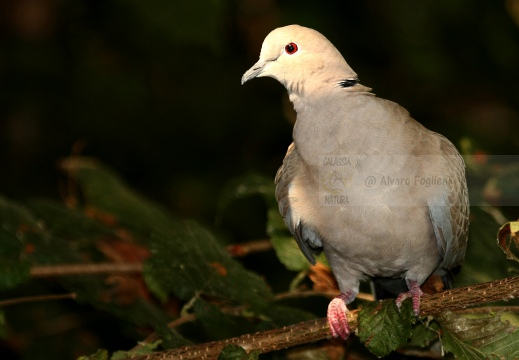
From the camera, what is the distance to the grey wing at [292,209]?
2820 millimetres

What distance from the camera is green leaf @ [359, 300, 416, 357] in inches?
90.5

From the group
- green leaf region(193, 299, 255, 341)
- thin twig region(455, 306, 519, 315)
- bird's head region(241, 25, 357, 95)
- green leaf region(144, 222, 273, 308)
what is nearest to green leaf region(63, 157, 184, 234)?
green leaf region(144, 222, 273, 308)

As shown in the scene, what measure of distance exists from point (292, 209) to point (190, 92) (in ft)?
11.0

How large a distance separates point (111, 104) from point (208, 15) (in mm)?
2424

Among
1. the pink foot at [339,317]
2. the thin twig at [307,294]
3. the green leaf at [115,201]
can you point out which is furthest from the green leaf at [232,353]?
the green leaf at [115,201]

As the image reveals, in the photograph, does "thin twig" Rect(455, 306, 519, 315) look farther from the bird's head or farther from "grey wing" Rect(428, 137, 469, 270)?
the bird's head

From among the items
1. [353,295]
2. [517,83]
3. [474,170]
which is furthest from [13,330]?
[517,83]

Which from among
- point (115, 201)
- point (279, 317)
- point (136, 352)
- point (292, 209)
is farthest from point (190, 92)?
point (136, 352)

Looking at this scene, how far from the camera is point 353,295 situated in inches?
117

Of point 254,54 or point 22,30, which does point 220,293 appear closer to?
point 254,54

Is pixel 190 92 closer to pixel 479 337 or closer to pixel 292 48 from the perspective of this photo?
pixel 292 48

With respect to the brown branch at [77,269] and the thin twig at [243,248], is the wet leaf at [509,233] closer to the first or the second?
the thin twig at [243,248]

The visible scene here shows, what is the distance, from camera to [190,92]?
6020mm

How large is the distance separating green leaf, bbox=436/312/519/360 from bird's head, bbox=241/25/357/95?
0.91 metres
